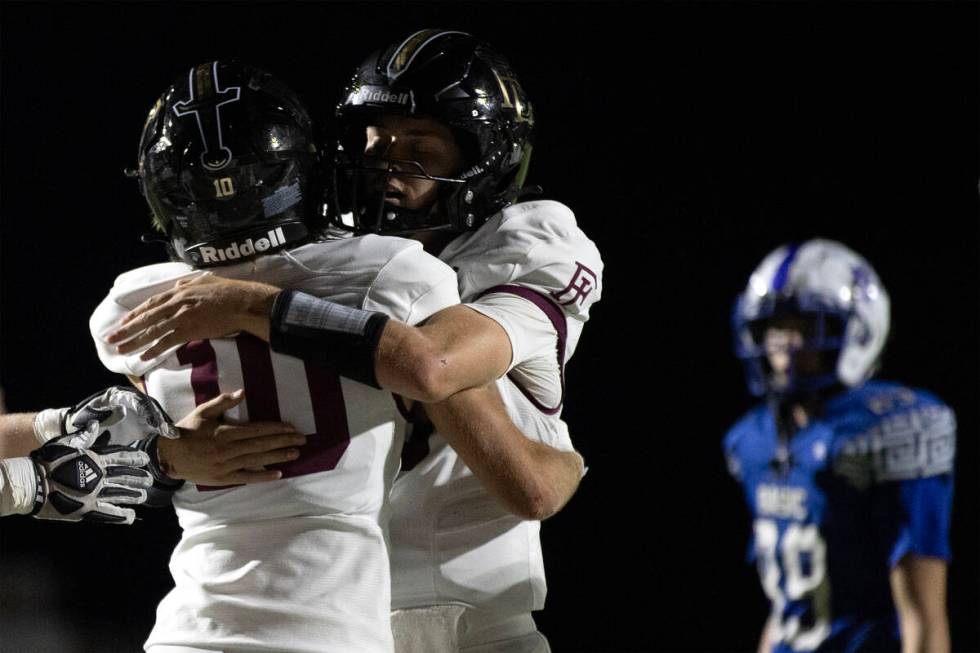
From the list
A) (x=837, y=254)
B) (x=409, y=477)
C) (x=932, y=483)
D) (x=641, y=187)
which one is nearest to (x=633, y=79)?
(x=641, y=187)

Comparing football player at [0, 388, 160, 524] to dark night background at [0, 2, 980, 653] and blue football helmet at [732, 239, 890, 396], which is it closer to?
blue football helmet at [732, 239, 890, 396]

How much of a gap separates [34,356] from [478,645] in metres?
3.36

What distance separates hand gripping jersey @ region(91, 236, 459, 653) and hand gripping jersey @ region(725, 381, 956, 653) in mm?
1653

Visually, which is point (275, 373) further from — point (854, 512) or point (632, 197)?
point (632, 197)

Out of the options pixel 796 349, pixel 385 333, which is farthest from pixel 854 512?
pixel 385 333

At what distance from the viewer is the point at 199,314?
1.80 m

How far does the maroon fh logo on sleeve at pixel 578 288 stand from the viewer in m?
2.09

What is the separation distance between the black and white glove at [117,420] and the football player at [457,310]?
0.09m

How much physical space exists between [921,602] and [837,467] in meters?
0.39

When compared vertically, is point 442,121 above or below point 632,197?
above

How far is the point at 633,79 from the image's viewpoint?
4.91 meters

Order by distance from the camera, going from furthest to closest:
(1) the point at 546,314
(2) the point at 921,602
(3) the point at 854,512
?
(3) the point at 854,512 → (2) the point at 921,602 → (1) the point at 546,314

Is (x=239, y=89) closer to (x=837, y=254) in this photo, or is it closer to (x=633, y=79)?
(x=837, y=254)

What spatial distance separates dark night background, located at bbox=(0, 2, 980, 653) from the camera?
4746 mm
